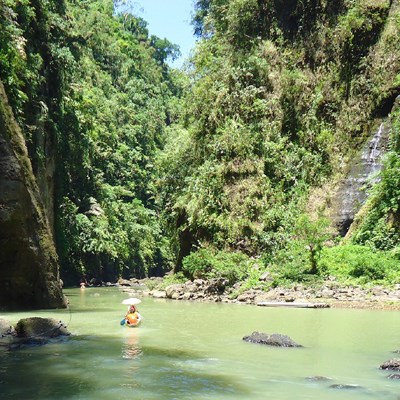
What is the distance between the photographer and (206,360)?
11188mm

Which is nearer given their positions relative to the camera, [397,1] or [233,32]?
[397,1]

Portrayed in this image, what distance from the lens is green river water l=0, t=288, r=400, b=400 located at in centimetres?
873

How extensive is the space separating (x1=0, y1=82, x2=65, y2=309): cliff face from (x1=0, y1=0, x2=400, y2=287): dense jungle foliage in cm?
305

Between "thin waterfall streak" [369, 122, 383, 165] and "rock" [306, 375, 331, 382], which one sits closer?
"rock" [306, 375, 331, 382]

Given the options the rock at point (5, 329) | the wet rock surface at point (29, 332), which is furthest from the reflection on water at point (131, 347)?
A: the rock at point (5, 329)

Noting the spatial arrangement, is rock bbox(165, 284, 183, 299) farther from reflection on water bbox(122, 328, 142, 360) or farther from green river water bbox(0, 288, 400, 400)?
reflection on water bbox(122, 328, 142, 360)

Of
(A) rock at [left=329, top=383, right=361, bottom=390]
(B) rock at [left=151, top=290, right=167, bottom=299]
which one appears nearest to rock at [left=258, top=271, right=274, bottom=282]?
(B) rock at [left=151, top=290, right=167, bottom=299]

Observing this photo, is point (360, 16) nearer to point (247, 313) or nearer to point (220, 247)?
point (220, 247)

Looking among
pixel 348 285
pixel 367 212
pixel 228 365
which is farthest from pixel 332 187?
pixel 228 365

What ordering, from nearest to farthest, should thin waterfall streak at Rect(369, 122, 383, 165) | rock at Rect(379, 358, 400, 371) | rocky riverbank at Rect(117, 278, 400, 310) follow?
rock at Rect(379, 358, 400, 371) → rocky riverbank at Rect(117, 278, 400, 310) → thin waterfall streak at Rect(369, 122, 383, 165)

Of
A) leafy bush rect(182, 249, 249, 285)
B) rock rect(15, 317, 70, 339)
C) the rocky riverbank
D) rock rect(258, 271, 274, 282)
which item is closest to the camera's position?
rock rect(15, 317, 70, 339)

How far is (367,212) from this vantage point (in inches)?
1031

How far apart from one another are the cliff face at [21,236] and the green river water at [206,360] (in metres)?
1.48

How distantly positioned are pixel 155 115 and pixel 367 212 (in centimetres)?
4193
